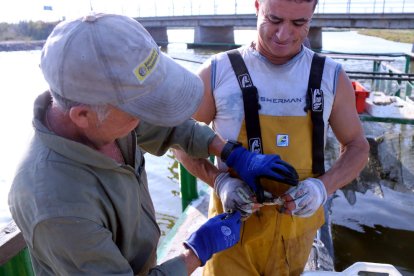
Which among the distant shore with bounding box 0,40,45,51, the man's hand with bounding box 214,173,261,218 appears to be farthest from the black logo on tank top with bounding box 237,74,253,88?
the distant shore with bounding box 0,40,45,51

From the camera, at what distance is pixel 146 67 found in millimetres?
1275

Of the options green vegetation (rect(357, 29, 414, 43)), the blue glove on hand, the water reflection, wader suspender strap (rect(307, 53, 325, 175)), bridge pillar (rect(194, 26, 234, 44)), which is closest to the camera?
the blue glove on hand

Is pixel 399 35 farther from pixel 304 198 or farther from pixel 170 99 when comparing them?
pixel 170 99

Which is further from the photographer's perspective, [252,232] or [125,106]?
[252,232]

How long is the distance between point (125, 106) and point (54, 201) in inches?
14.2

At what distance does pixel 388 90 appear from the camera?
30.4 feet

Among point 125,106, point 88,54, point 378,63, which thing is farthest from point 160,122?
point 378,63

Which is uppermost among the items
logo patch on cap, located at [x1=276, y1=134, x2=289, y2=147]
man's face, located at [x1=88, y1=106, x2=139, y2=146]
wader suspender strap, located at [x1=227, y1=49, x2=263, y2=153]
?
man's face, located at [x1=88, y1=106, x2=139, y2=146]

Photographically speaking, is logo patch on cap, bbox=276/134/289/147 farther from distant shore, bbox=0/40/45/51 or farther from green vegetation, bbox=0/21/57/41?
green vegetation, bbox=0/21/57/41

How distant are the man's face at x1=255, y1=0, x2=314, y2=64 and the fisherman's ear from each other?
1125 millimetres

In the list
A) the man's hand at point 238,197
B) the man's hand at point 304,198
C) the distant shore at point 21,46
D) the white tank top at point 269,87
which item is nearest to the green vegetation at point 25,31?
the distant shore at point 21,46

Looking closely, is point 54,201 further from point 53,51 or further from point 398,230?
point 398,230

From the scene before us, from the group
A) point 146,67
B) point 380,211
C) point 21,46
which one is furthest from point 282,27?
point 21,46

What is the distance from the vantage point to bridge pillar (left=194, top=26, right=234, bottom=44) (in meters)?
34.4
